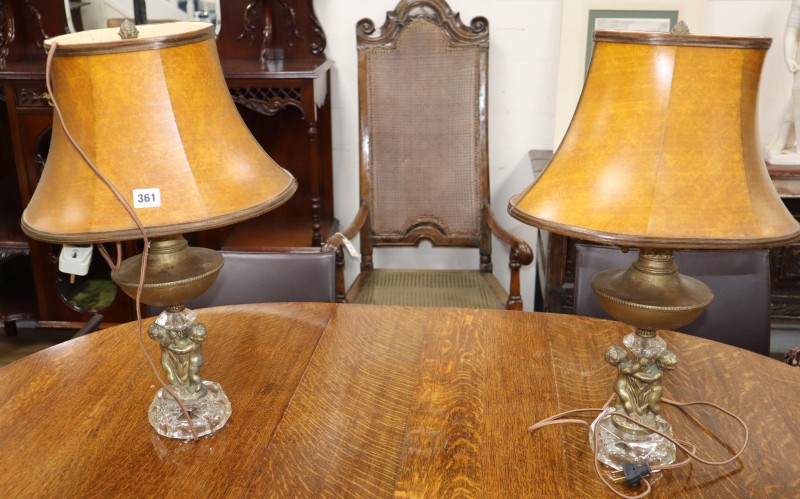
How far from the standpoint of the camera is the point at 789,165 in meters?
2.59

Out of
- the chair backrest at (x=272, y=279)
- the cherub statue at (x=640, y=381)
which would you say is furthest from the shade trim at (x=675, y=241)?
the chair backrest at (x=272, y=279)

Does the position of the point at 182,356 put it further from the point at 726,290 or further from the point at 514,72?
the point at 514,72

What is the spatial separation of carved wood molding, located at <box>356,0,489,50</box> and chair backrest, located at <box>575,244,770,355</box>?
46.7 inches

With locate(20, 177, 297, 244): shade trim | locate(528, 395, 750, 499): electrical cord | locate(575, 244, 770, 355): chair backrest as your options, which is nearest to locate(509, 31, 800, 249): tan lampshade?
locate(528, 395, 750, 499): electrical cord

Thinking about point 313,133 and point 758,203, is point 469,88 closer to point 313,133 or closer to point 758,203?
point 313,133

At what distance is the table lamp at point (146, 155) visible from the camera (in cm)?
100

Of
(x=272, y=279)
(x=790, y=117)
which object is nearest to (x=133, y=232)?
(x=272, y=279)

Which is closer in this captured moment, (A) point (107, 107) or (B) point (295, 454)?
(A) point (107, 107)

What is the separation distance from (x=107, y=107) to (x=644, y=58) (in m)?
0.70

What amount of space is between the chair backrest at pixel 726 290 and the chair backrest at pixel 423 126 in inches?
40.7

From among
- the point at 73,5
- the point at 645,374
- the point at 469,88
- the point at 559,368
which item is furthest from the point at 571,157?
the point at 73,5

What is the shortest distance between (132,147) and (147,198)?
7 cm

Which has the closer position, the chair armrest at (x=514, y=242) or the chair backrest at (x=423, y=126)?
the chair armrest at (x=514, y=242)

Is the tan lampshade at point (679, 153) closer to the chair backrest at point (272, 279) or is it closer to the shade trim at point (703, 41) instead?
the shade trim at point (703, 41)
